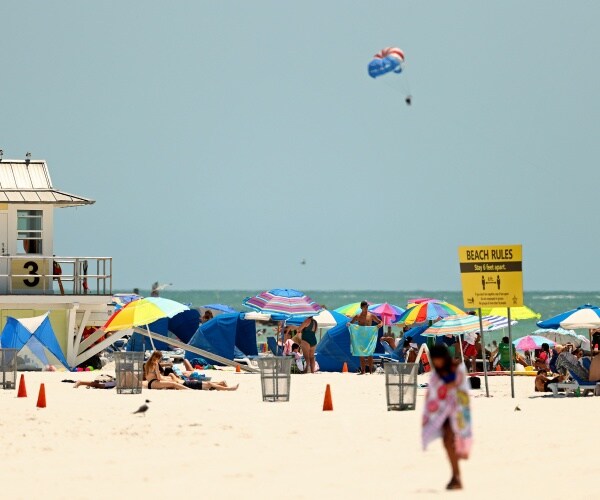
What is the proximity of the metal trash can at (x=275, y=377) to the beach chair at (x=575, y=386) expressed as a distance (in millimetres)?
4382

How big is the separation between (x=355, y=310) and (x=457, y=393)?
87.0ft

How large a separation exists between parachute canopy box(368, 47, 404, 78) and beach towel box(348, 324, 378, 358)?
5.84 meters

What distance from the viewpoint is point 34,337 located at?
2855 cm

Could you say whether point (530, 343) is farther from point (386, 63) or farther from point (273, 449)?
point (273, 449)

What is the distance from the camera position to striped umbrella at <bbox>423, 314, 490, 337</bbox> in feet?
90.6

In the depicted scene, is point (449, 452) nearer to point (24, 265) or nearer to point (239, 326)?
point (24, 265)

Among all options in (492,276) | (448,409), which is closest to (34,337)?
(492,276)

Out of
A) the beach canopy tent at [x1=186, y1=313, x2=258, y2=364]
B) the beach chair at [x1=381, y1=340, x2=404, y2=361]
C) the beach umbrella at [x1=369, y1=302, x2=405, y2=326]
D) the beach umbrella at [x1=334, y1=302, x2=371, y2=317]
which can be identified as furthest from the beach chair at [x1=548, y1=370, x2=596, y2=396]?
the beach umbrella at [x1=334, y1=302, x2=371, y2=317]

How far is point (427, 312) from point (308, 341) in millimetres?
5305

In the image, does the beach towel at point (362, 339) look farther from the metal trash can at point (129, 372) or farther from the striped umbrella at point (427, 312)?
the metal trash can at point (129, 372)

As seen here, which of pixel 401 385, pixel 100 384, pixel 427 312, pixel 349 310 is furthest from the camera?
pixel 349 310

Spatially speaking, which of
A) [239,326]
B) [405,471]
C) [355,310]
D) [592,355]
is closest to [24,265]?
[239,326]

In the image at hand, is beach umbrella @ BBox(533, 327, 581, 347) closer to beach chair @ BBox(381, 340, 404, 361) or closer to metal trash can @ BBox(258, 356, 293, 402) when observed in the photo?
beach chair @ BBox(381, 340, 404, 361)

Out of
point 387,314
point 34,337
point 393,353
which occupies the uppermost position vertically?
point 387,314
